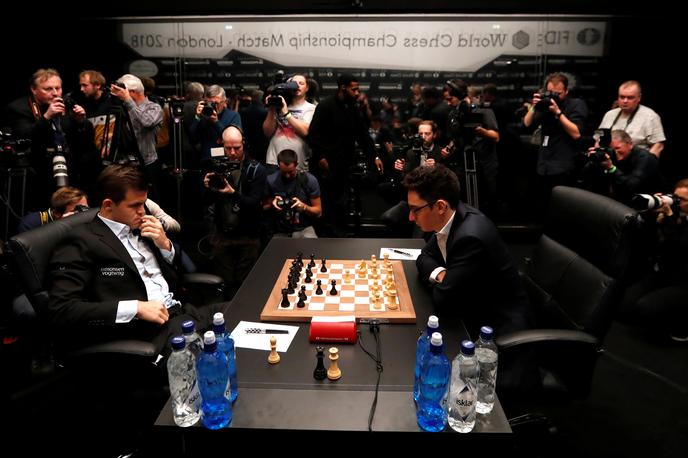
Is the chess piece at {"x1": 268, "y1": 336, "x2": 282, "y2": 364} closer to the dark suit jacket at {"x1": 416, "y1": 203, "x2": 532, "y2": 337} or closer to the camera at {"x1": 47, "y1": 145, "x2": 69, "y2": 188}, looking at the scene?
the dark suit jacket at {"x1": 416, "y1": 203, "x2": 532, "y2": 337}

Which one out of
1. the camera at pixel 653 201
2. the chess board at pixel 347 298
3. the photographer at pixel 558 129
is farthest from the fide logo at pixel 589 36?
the chess board at pixel 347 298

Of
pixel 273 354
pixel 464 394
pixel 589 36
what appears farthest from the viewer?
pixel 589 36

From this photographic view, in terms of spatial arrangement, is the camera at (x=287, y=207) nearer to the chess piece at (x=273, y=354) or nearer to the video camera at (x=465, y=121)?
the video camera at (x=465, y=121)

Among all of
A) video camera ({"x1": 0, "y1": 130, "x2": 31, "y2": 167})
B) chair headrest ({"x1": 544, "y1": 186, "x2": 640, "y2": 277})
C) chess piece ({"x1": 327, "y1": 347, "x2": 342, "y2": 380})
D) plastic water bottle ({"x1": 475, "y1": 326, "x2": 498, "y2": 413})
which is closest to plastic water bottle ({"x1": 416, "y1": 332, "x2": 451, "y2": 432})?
plastic water bottle ({"x1": 475, "y1": 326, "x2": 498, "y2": 413})

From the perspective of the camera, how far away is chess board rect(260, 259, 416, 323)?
1.88 metres

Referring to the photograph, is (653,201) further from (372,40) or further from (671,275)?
(372,40)

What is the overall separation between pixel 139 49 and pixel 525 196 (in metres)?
4.75

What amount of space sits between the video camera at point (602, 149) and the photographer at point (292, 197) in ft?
6.70

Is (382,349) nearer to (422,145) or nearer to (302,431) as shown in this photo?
(302,431)

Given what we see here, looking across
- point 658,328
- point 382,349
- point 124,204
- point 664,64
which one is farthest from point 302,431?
point 664,64

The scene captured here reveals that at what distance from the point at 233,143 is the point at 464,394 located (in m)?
2.81

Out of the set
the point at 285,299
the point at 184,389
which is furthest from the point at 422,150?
the point at 184,389

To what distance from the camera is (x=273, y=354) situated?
1.59 m

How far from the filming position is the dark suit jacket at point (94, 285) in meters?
1.84
